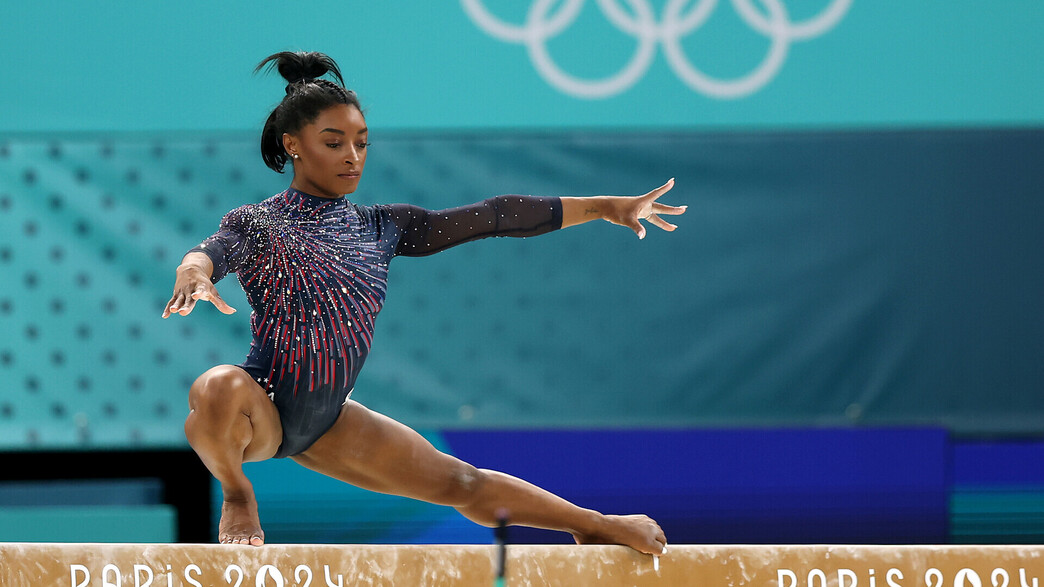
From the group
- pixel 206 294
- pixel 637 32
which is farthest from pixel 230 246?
pixel 637 32

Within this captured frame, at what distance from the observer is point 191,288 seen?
2135 mm

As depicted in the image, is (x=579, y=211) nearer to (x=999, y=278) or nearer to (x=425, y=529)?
(x=425, y=529)

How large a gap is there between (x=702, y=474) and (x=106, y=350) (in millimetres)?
2151

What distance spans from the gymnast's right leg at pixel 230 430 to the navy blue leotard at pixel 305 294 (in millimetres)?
99

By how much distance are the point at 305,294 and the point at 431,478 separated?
496 millimetres

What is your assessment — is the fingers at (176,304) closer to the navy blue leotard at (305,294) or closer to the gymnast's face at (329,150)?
the navy blue leotard at (305,294)

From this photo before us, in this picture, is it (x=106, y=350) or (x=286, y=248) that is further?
(x=106, y=350)

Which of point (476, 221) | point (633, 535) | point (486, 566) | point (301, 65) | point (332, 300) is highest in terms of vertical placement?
point (301, 65)

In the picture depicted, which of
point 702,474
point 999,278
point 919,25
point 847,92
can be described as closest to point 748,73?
point 847,92

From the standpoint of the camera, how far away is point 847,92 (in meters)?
4.28

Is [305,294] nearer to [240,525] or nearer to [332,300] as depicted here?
[332,300]

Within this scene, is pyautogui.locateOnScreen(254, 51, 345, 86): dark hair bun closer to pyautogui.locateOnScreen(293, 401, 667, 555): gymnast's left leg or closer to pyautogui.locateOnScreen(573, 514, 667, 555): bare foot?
pyautogui.locateOnScreen(293, 401, 667, 555): gymnast's left leg

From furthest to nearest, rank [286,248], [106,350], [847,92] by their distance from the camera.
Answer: [847,92], [106,350], [286,248]

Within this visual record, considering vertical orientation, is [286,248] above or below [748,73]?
below
